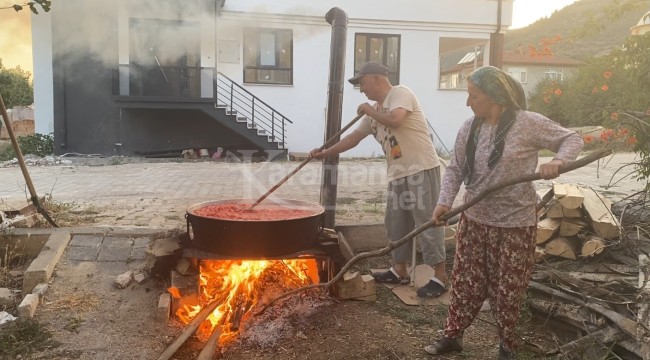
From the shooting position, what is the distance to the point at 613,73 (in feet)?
15.0

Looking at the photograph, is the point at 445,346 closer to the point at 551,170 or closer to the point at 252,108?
the point at 551,170

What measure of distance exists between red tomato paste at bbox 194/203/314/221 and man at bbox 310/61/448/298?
83 centimetres

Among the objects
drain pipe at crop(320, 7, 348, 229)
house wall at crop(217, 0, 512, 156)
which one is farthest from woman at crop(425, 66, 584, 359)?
house wall at crop(217, 0, 512, 156)

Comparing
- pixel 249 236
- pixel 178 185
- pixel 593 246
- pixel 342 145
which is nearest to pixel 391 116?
pixel 342 145

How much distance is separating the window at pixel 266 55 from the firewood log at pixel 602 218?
12.5 m

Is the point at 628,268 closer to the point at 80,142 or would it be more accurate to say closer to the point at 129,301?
the point at 129,301

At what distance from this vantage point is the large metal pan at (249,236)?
3.68m

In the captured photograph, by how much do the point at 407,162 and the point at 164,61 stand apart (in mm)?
11991

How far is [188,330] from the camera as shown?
3334 millimetres

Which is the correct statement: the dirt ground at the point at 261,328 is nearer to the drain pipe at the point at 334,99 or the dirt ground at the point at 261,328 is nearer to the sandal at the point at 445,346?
the sandal at the point at 445,346

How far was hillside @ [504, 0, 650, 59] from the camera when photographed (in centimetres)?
478

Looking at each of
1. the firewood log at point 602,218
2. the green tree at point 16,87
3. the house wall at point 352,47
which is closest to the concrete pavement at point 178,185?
the firewood log at point 602,218

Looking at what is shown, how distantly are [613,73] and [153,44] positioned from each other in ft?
39.6

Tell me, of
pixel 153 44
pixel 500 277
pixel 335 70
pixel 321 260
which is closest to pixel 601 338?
pixel 500 277
